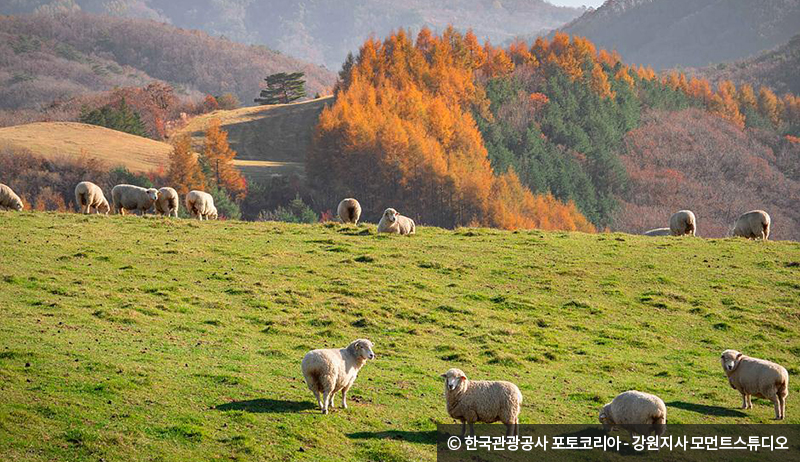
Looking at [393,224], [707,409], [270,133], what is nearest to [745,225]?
[393,224]

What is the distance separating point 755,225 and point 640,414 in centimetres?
2420

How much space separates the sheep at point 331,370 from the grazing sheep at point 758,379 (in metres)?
8.58

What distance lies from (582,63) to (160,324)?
472 ft

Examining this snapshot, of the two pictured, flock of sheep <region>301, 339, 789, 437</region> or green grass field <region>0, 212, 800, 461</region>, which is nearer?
green grass field <region>0, 212, 800, 461</region>

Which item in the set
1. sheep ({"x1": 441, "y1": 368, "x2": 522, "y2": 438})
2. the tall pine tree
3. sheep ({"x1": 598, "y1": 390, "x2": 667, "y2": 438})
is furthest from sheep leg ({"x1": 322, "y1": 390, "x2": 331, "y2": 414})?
the tall pine tree

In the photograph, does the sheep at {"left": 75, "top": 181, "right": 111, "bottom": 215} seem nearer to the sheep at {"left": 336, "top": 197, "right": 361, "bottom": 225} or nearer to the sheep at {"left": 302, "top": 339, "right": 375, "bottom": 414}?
the sheep at {"left": 336, "top": 197, "right": 361, "bottom": 225}

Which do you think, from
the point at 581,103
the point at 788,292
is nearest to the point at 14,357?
the point at 788,292

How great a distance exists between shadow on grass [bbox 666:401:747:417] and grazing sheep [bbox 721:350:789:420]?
1.75 ft

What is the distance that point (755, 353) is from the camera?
79.8 feet

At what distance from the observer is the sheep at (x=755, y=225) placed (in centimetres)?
3784

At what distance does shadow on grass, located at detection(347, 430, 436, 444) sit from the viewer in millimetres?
16016

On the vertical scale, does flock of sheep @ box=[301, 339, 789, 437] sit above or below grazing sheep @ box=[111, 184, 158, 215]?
below

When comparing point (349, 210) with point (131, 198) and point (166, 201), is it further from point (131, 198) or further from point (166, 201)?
point (131, 198)

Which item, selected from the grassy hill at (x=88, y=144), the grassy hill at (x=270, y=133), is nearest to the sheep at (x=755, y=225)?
the grassy hill at (x=88, y=144)
